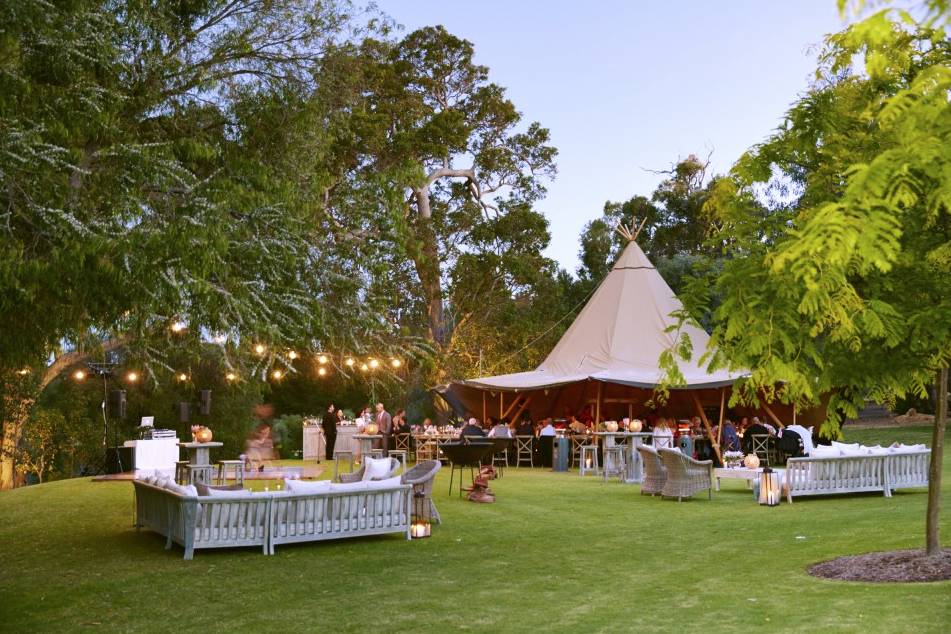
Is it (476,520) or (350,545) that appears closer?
(350,545)

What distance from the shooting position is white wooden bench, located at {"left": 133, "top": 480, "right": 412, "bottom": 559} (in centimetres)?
941

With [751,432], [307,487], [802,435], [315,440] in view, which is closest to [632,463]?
[802,435]

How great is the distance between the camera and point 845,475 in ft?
44.7

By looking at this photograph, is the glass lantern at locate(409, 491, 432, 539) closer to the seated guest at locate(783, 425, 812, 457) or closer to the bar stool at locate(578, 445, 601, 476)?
the seated guest at locate(783, 425, 812, 457)

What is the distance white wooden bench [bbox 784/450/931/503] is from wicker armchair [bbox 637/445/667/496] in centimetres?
175

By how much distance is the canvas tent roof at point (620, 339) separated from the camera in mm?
22500

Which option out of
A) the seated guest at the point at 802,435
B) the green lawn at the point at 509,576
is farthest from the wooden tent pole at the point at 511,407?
the green lawn at the point at 509,576

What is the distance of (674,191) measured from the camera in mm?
37500

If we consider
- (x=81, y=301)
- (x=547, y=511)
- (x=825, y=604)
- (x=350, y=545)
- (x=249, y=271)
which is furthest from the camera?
(x=547, y=511)

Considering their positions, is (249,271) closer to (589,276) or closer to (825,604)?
(825,604)

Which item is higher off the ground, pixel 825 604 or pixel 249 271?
pixel 249 271

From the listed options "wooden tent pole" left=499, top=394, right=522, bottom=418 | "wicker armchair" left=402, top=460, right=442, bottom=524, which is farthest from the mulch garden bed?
"wooden tent pole" left=499, top=394, right=522, bottom=418

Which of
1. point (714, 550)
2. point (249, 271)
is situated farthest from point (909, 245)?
point (249, 271)

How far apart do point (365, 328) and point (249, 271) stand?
2.83 metres
